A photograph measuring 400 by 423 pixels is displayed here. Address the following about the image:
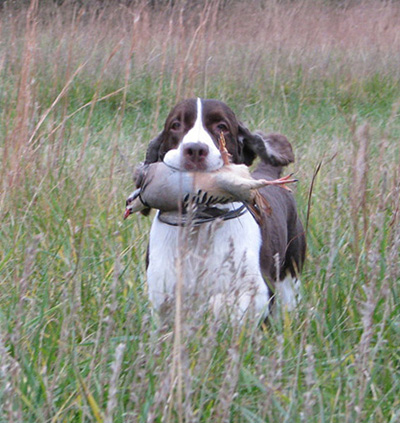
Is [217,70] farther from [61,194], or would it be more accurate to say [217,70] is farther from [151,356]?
[151,356]

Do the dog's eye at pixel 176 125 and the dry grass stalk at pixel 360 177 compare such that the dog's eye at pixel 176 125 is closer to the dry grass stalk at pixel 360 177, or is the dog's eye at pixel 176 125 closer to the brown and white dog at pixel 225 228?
the brown and white dog at pixel 225 228

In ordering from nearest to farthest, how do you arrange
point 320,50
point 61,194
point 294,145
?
point 61,194
point 294,145
point 320,50

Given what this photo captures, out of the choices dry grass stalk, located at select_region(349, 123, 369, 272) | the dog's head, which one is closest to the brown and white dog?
the dog's head

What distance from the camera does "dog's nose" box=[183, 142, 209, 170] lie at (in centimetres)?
263

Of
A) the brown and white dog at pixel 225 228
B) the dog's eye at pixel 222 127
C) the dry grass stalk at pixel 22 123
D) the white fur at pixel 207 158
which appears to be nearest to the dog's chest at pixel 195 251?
the brown and white dog at pixel 225 228

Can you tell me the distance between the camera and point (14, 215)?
321 cm

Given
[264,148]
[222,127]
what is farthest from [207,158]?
[264,148]

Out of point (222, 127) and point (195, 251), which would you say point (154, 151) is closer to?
point (222, 127)

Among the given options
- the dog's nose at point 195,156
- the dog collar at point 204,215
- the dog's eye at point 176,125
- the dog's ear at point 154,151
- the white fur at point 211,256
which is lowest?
the white fur at point 211,256

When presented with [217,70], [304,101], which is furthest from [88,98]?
[304,101]

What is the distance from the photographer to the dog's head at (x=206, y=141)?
265 cm

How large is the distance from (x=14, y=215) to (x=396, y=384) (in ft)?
5.69

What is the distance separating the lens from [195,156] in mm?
2637

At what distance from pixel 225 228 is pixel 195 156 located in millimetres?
360
